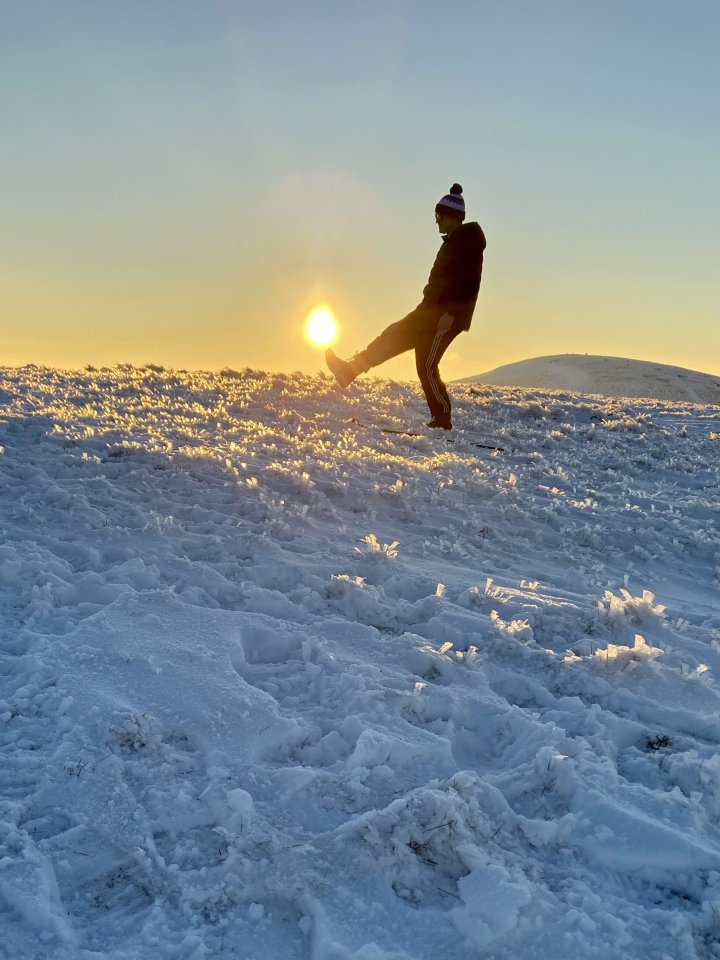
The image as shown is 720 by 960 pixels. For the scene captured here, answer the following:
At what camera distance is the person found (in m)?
9.05

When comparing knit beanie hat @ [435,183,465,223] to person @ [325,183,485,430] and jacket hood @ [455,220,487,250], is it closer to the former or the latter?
person @ [325,183,485,430]

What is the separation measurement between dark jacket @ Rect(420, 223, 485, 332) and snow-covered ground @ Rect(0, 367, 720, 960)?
2751 mm

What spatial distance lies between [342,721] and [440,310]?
6.95 m

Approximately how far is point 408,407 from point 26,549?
11462mm

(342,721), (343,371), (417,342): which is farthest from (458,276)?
(342,721)

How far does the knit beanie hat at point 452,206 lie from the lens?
30.1 ft

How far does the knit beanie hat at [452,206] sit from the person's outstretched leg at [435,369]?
1555 millimetres

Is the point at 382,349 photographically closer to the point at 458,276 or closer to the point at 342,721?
the point at 458,276

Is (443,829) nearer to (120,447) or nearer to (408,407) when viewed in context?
(120,447)

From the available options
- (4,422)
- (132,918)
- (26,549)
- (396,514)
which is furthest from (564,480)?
(132,918)

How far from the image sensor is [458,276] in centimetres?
921

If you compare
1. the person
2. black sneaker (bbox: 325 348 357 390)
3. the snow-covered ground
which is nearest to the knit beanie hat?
the person

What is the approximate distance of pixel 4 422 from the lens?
388 inches

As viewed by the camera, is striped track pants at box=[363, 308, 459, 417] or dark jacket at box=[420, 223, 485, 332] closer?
dark jacket at box=[420, 223, 485, 332]
